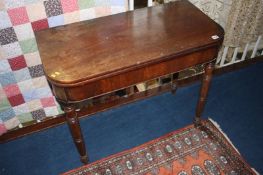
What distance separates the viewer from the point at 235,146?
195cm

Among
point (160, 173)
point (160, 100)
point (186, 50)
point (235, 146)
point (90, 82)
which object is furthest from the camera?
point (160, 100)

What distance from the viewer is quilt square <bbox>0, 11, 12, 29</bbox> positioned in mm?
1526

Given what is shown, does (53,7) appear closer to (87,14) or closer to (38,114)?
(87,14)

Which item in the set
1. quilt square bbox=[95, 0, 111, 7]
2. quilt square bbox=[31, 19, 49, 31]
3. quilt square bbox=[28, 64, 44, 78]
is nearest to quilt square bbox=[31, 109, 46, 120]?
quilt square bbox=[28, 64, 44, 78]

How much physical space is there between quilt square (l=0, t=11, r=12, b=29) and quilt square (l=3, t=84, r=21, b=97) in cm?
44

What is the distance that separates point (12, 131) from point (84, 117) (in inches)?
21.9

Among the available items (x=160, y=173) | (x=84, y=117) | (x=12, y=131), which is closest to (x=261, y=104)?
(x=160, y=173)

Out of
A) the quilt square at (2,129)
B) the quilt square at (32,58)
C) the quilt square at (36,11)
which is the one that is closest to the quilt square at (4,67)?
the quilt square at (32,58)

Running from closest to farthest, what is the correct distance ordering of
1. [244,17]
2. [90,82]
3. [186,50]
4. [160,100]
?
[90,82] < [186,50] < [244,17] < [160,100]

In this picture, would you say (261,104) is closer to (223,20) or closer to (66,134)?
(223,20)

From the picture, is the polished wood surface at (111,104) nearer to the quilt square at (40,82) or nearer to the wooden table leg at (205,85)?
→ the quilt square at (40,82)

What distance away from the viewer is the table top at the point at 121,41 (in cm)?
129

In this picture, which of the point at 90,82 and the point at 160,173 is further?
the point at 160,173

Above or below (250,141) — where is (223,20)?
above
